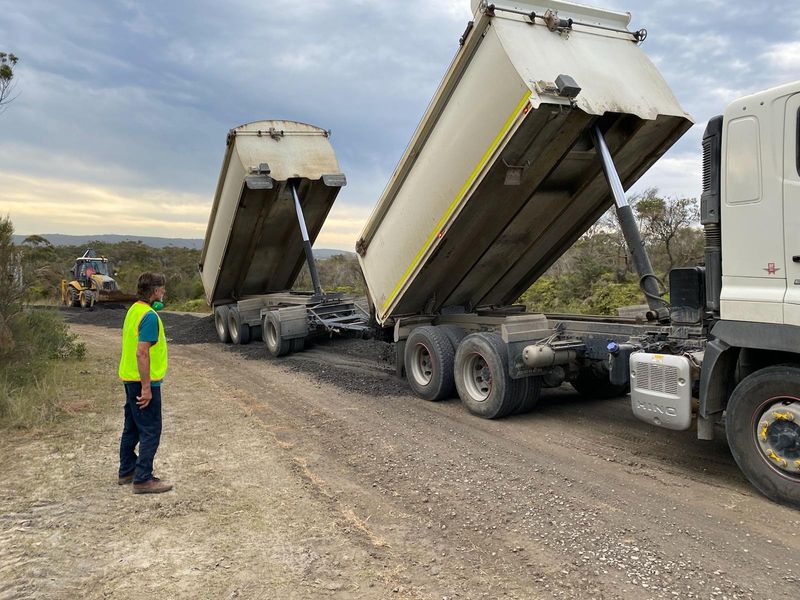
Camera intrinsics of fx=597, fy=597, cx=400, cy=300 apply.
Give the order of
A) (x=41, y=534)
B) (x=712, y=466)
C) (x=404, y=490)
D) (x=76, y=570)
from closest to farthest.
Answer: (x=76, y=570) < (x=41, y=534) < (x=404, y=490) < (x=712, y=466)

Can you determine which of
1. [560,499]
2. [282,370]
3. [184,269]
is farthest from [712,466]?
[184,269]

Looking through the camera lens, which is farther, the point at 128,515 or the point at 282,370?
the point at 282,370

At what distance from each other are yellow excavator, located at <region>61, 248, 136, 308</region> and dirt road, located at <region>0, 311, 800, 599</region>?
766 inches

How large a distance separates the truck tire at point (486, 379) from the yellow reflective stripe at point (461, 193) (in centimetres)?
114

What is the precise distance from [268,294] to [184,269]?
1011 inches

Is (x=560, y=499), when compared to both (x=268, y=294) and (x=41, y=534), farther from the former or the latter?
(x=268, y=294)

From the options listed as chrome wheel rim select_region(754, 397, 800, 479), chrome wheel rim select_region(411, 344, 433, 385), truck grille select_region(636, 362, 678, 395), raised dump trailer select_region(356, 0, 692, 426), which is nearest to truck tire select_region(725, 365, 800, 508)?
chrome wheel rim select_region(754, 397, 800, 479)

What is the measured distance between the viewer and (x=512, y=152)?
5.86 m

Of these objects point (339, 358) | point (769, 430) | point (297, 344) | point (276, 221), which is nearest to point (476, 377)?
point (769, 430)

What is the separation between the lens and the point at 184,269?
3700cm

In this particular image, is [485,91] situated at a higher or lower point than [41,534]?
higher

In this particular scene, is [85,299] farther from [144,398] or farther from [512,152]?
[512,152]

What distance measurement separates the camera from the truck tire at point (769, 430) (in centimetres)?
398

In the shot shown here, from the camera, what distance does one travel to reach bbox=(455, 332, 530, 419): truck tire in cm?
638
